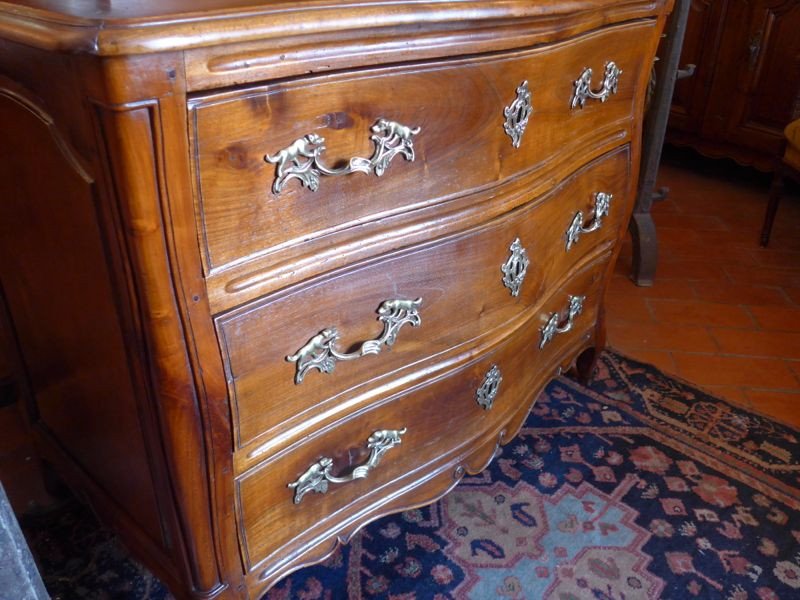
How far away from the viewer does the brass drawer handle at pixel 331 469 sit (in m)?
1.01

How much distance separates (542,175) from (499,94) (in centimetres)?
22

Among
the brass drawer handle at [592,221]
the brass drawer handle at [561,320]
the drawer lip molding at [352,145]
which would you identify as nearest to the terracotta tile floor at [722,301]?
the brass drawer handle at [561,320]

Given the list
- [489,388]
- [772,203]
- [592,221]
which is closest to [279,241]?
[489,388]

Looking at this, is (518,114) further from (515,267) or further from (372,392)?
(372,392)

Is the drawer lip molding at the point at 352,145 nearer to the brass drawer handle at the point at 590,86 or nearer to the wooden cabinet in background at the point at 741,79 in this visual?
the brass drawer handle at the point at 590,86

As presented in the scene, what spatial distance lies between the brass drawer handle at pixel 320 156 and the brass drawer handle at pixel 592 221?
57cm

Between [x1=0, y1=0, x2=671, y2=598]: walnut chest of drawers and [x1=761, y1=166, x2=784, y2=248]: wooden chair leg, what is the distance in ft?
4.99

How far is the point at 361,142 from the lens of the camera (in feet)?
2.79

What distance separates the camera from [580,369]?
191cm

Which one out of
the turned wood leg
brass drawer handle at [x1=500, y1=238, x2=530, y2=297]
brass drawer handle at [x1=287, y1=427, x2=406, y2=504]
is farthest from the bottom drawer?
the turned wood leg

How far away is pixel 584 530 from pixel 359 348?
781mm

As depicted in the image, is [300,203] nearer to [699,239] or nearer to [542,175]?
[542,175]

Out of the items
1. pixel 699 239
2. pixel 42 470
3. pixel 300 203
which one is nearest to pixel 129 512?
pixel 42 470

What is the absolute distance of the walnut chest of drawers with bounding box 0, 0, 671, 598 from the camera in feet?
2.25
